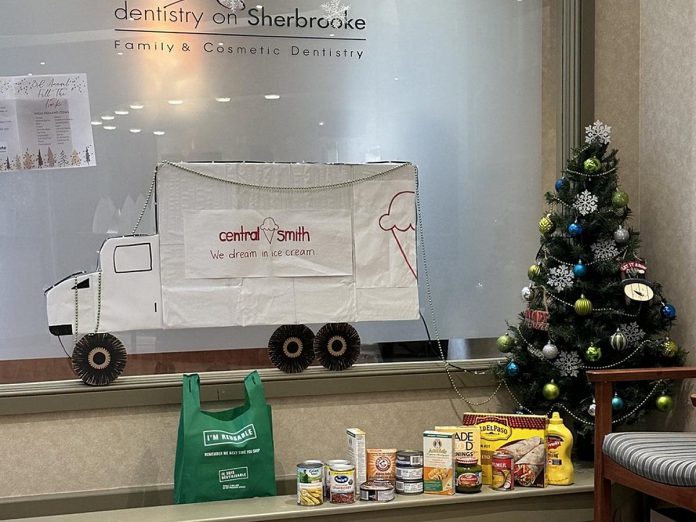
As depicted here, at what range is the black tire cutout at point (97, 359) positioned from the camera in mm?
3211

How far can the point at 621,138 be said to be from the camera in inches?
148

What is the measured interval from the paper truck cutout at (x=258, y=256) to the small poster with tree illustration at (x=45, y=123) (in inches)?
13.0

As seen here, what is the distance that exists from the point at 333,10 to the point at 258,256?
1050 mm

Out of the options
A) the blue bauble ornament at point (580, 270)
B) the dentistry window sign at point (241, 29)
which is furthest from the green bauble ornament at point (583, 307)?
the dentistry window sign at point (241, 29)

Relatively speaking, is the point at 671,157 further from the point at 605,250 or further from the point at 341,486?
the point at 341,486

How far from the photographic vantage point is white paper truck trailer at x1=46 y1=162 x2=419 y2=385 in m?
3.25

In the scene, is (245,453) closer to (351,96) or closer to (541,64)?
(351,96)

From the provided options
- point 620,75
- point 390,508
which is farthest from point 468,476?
point 620,75

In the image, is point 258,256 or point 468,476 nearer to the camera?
point 468,476

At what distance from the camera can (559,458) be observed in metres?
3.26

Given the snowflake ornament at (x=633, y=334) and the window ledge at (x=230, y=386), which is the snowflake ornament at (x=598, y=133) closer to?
the snowflake ornament at (x=633, y=334)

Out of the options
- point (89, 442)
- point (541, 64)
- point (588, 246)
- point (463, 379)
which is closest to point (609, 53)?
point (541, 64)

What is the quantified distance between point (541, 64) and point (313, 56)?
1.01 m

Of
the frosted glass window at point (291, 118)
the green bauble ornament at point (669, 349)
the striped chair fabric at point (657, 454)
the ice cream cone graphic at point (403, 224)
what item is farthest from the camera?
the ice cream cone graphic at point (403, 224)
